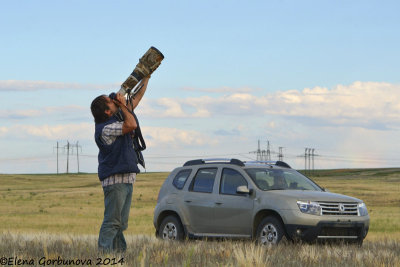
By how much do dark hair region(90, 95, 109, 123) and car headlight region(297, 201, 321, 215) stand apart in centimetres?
469

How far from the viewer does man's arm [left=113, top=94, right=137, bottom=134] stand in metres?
9.90

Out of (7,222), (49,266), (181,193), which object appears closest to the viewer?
(49,266)

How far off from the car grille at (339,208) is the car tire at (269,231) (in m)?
0.87

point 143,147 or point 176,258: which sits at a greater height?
point 143,147

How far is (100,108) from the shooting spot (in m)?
10.1

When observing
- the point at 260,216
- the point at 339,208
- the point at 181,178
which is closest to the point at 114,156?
the point at 260,216

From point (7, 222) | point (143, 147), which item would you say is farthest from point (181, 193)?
point (7, 222)

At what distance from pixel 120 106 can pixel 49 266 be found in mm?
2581

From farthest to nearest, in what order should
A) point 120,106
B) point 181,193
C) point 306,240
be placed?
1. point 181,193
2. point 306,240
3. point 120,106

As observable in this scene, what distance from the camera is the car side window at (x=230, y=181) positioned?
1443 centimetres

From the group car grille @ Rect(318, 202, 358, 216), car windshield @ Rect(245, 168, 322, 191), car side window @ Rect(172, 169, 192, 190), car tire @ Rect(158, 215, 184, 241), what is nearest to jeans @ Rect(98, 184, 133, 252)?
car windshield @ Rect(245, 168, 322, 191)

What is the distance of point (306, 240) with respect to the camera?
13398mm

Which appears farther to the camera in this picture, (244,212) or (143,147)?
(244,212)

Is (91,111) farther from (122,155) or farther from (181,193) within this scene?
(181,193)
